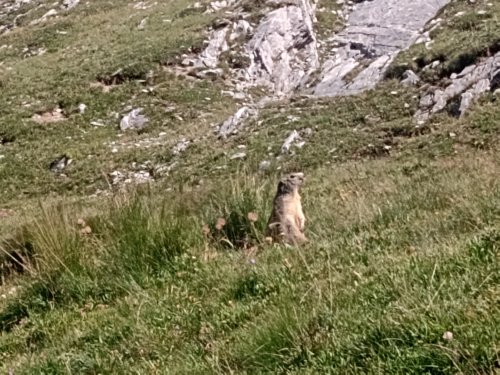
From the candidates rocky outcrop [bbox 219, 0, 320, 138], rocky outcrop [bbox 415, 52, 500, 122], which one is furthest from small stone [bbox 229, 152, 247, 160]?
rocky outcrop [bbox 219, 0, 320, 138]

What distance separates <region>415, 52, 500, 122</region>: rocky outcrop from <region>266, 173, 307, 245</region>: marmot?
428 inches

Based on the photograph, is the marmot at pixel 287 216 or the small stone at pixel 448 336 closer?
the small stone at pixel 448 336

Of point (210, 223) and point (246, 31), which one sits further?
point (246, 31)

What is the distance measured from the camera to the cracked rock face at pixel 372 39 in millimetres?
23219

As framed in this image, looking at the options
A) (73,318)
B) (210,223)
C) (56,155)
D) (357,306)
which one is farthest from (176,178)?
(357,306)

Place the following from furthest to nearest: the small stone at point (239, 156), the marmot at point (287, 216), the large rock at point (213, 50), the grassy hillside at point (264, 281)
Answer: the large rock at point (213, 50) → the small stone at point (239, 156) → the marmot at point (287, 216) → the grassy hillside at point (264, 281)

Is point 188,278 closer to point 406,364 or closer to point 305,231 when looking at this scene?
point 305,231

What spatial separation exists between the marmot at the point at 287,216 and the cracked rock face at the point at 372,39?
1572 centimetres

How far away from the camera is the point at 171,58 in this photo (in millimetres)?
28312

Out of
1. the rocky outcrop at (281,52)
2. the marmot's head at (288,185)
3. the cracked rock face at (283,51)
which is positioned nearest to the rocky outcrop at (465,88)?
the rocky outcrop at (281,52)

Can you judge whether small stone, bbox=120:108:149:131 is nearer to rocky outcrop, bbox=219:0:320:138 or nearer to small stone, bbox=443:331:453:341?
rocky outcrop, bbox=219:0:320:138

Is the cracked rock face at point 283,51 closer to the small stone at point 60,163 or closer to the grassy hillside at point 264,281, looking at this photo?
the small stone at point 60,163

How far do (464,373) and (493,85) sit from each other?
15968mm

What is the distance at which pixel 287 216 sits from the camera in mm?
6395
